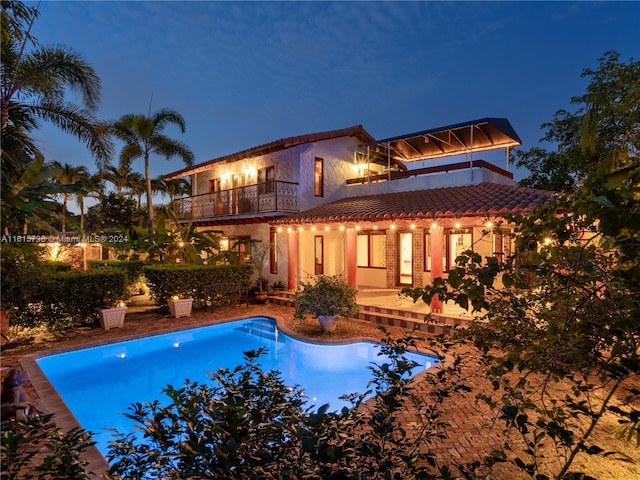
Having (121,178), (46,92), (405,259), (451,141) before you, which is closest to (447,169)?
(451,141)

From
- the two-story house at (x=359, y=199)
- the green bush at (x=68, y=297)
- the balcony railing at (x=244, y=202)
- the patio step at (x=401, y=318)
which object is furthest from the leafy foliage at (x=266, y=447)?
the balcony railing at (x=244, y=202)

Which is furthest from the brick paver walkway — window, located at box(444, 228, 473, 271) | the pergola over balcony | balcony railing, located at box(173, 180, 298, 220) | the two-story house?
the pergola over balcony

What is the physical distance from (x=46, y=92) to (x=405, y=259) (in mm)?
16570

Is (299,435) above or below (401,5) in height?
below

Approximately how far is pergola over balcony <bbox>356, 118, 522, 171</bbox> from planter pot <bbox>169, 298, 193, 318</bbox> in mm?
11571

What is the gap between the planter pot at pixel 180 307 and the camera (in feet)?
45.8

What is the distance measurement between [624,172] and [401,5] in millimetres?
13900

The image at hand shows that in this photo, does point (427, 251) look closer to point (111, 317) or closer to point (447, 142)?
point (447, 142)

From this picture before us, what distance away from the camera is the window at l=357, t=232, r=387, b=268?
18.6 metres

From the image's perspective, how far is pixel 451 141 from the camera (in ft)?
56.1

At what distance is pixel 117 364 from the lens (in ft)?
32.9

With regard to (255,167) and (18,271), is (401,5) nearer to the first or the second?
(255,167)

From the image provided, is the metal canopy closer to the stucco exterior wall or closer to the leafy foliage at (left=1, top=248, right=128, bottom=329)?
the stucco exterior wall

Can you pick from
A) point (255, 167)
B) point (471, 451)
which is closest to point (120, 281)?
point (255, 167)
